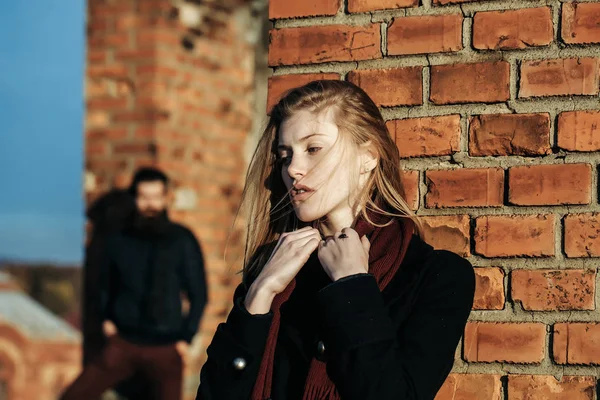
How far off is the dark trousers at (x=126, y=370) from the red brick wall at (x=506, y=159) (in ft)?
14.0

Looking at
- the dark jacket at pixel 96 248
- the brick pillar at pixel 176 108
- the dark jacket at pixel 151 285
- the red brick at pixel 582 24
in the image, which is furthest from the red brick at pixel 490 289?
the dark jacket at pixel 96 248

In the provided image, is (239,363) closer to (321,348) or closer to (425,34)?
(321,348)

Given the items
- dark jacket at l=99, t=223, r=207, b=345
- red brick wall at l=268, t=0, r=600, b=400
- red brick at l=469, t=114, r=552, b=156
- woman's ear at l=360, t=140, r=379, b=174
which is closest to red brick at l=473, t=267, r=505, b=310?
red brick wall at l=268, t=0, r=600, b=400

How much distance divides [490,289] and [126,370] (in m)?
4.48

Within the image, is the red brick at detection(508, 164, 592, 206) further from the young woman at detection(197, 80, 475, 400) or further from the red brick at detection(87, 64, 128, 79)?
the red brick at detection(87, 64, 128, 79)

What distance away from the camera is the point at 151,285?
661 centimetres

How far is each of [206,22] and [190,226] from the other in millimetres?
1575

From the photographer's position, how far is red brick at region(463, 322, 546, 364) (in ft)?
8.11

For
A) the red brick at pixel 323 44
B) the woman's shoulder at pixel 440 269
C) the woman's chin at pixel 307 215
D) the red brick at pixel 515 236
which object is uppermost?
the red brick at pixel 323 44

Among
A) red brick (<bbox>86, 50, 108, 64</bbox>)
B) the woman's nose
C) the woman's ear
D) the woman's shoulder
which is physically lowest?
the woman's shoulder

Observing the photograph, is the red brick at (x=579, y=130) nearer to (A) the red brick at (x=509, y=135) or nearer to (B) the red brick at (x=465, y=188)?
(A) the red brick at (x=509, y=135)

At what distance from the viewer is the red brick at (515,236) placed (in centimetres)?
248

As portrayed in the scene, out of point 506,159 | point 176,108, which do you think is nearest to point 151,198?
point 176,108

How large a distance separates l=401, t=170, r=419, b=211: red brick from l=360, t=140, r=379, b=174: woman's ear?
227 millimetres
